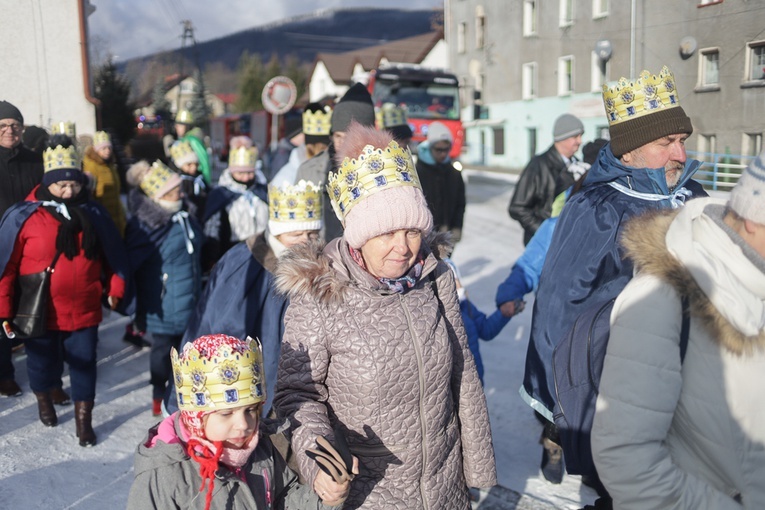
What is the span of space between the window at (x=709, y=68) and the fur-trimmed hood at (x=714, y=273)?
74.6 inches

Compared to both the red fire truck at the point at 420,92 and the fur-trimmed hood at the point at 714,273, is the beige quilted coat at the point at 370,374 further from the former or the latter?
the red fire truck at the point at 420,92

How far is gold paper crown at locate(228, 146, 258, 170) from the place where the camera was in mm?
6574

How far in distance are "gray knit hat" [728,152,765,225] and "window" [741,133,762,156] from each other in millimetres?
1706

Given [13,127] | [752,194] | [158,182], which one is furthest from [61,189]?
[752,194]

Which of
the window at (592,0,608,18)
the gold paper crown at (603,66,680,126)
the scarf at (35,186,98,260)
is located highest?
the window at (592,0,608,18)

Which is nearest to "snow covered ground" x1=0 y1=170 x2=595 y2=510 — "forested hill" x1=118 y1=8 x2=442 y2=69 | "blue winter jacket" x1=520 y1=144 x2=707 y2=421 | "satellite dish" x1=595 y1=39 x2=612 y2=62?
"blue winter jacket" x1=520 y1=144 x2=707 y2=421

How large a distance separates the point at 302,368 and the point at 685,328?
3.87 ft

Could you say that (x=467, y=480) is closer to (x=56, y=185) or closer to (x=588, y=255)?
(x=588, y=255)

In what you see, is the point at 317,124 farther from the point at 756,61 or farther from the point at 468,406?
the point at 468,406

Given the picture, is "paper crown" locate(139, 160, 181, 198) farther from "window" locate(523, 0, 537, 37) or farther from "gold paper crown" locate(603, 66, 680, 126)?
"gold paper crown" locate(603, 66, 680, 126)

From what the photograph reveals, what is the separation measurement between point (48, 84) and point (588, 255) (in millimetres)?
8919

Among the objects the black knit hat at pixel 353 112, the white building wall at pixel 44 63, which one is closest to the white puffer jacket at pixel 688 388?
the black knit hat at pixel 353 112

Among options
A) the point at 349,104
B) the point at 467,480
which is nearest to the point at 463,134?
the point at 349,104

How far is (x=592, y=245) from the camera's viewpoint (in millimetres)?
2873
